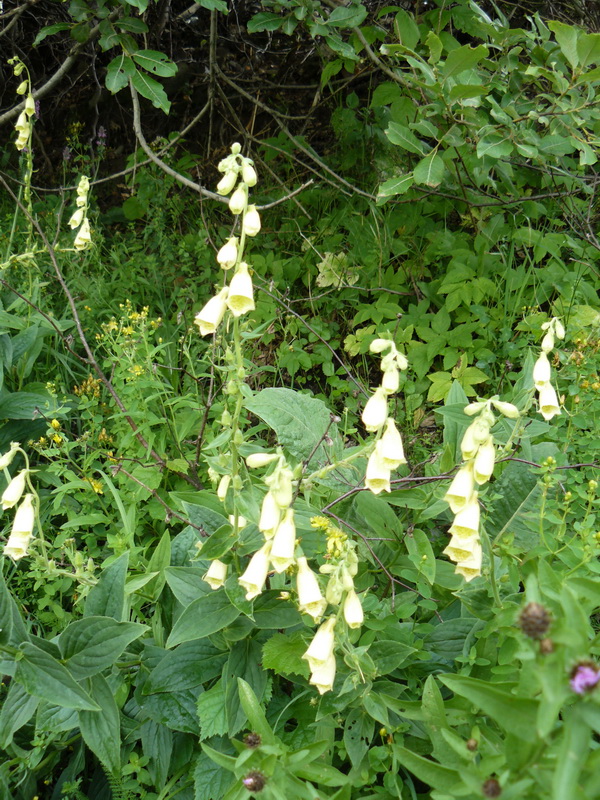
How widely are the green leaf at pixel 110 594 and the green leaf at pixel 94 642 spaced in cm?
9

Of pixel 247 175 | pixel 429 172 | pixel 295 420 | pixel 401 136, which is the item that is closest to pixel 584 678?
pixel 247 175

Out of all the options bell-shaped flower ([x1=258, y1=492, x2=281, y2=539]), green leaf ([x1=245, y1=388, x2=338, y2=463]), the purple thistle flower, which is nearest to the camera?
the purple thistle flower

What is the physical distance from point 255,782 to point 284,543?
393mm

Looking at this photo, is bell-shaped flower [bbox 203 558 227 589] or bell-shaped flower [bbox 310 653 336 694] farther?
bell-shaped flower [bbox 203 558 227 589]

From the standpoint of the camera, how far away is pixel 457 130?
103 inches

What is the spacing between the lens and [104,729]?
150 cm

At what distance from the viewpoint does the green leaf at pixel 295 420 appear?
6.50 ft

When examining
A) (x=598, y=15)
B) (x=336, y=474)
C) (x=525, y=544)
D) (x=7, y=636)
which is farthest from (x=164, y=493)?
(x=598, y=15)

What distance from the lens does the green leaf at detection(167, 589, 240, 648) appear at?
4.87 feet

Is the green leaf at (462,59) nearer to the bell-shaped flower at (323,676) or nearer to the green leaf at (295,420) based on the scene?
the green leaf at (295,420)

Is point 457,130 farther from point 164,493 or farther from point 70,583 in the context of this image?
point 70,583

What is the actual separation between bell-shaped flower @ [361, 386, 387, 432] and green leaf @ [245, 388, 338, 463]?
1.96 feet

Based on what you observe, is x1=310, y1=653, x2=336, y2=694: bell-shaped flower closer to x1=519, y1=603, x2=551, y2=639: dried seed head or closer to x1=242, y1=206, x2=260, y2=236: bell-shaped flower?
x1=519, y1=603, x2=551, y2=639: dried seed head

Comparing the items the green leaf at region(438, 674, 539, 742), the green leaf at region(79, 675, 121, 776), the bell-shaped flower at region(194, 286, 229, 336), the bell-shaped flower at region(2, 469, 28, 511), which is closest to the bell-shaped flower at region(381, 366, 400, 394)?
the bell-shaped flower at region(194, 286, 229, 336)
